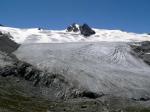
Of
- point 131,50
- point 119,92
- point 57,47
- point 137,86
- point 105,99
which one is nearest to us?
point 105,99

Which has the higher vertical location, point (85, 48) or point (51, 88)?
point (85, 48)

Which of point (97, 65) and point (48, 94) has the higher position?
point (97, 65)

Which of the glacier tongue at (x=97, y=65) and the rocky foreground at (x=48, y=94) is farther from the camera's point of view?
the glacier tongue at (x=97, y=65)

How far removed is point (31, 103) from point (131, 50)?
90735 mm

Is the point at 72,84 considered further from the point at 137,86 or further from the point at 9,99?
the point at 9,99

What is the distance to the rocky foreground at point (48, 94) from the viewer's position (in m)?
97.1

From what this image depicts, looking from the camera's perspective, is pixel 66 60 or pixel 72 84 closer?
pixel 72 84

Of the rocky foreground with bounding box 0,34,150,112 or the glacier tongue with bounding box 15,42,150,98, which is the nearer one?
the rocky foreground with bounding box 0,34,150,112

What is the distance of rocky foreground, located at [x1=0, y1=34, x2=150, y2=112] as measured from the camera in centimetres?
9706

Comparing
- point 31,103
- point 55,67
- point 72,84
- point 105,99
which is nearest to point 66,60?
point 55,67

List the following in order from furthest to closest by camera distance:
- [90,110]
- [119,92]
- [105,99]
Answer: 1. [119,92]
2. [105,99]
3. [90,110]

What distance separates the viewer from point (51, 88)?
4712 inches

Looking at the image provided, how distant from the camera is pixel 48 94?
11506cm

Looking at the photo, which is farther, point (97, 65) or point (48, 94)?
point (97, 65)
